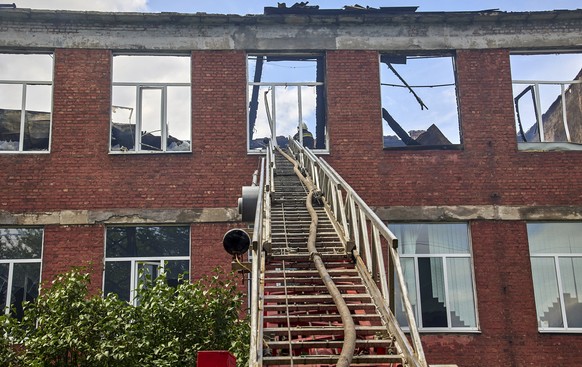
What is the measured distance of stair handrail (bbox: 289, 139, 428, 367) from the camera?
5.45 meters

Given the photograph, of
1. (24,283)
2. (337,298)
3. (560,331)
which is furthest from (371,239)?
(24,283)

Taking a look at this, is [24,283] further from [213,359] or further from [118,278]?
[213,359]

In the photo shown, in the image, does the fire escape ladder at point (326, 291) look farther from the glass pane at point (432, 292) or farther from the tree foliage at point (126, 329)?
the glass pane at point (432, 292)

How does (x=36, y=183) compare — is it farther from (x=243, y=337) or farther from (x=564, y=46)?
(x=564, y=46)

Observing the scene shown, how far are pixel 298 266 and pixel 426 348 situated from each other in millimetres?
5588

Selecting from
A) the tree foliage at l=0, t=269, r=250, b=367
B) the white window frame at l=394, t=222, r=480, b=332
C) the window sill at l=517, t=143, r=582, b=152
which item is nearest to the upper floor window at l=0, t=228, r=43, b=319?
the tree foliage at l=0, t=269, r=250, b=367

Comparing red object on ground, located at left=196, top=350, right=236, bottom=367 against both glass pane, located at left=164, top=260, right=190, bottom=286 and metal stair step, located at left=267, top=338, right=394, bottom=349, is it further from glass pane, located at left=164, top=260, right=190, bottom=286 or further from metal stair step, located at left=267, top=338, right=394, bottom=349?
glass pane, located at left=164, top=260, right=190, bottom=286

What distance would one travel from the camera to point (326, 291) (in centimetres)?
688

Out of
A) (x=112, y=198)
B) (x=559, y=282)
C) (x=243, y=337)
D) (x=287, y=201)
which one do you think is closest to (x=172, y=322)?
(x=243, y=337)

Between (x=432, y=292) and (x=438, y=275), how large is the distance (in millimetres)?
342

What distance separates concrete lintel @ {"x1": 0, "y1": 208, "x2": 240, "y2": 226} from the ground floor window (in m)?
0.21

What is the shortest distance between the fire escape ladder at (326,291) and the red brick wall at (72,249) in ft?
13.8

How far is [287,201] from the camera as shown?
34.2 feet

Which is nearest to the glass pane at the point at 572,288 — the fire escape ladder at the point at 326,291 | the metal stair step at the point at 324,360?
the fire escape ladder at the point at 326,291
